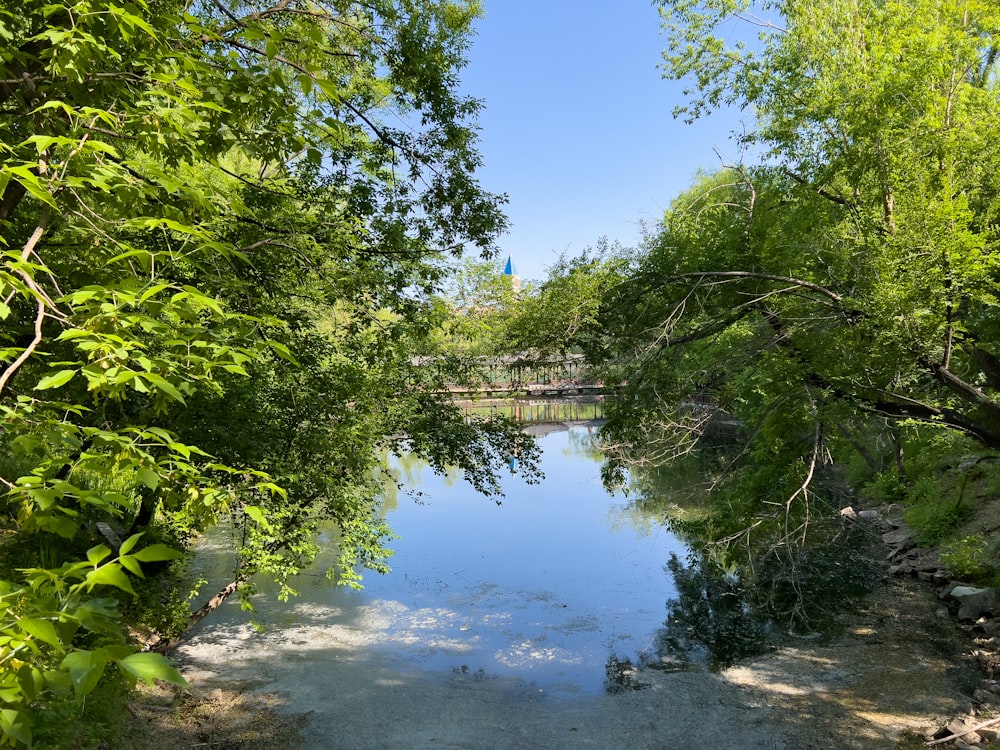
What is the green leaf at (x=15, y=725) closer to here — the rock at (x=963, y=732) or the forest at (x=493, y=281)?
the forest at (x=493, y=281)

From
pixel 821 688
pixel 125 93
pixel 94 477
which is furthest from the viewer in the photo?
pixel 94 477

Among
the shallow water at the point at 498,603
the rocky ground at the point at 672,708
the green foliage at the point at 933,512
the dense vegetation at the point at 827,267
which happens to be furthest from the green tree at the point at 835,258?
the green foliage at the point at 933,512

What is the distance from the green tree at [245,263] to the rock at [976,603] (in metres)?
6.72

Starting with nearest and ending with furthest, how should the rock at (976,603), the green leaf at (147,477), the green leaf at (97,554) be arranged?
the green leaf at (97,554) → the green leaf at (147,477) → the rock at (976,603)

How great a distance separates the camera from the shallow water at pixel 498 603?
8.92 metres

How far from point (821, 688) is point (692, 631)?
2349 mm

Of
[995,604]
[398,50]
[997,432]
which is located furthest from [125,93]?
[995,604]

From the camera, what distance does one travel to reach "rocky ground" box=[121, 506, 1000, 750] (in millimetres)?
6469

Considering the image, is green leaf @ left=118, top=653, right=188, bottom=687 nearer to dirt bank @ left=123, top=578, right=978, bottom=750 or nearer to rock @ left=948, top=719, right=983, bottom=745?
dirt bank @ left=123, top=578, right=978, bottom=750

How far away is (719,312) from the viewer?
8234 mm

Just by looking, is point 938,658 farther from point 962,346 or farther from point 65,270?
point 65,270

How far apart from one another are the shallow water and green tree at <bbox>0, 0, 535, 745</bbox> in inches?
108

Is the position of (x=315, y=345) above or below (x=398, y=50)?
below

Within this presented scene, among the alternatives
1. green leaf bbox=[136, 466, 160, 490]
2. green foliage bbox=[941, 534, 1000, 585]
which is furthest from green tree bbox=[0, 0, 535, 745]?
green foliage bbox=[941, 534, 1000, 585]
